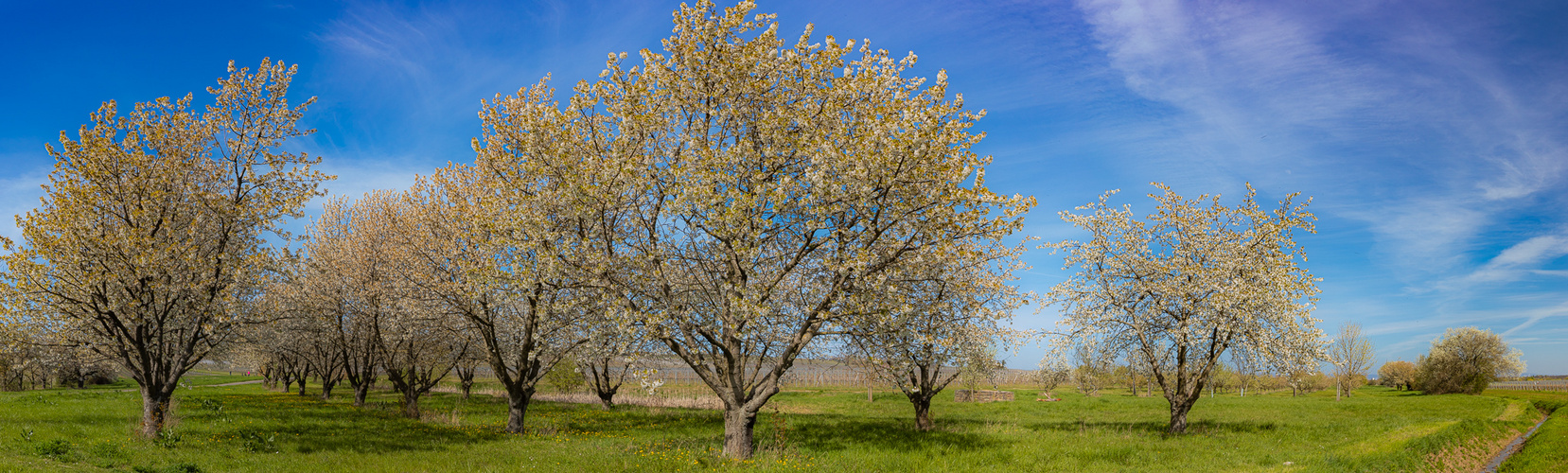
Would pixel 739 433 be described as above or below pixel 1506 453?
above

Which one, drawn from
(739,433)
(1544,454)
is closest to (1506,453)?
(1544,454)

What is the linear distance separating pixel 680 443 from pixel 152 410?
15043mm

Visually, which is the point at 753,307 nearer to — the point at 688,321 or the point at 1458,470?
the point at 688,321

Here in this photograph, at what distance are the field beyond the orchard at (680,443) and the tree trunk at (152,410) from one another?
1.54 feet

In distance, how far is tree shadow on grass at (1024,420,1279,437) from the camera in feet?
87.7

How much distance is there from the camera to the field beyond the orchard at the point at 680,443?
52.2ft

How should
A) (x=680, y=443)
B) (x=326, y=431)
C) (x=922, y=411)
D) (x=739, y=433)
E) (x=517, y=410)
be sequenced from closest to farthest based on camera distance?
1. (x=739, y=433)
2. (x=680, y=443)
3. (x=326, y=431)
4. (x=517, y=410)
5. (x=922, y=411)

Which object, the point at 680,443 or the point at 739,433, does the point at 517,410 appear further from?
the point at 739,433

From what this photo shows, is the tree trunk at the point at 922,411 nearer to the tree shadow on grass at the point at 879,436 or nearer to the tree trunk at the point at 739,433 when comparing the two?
the tree shadow on grass at the point at 879,436

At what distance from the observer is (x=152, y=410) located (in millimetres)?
19172

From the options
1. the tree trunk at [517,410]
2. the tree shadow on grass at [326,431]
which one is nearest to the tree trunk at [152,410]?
the tree shadow on grass at [326,431]

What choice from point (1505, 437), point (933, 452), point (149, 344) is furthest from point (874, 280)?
point (1505, 437)

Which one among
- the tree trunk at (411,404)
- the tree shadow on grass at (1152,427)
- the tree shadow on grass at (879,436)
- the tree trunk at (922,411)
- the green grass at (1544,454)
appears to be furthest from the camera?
Result: the tree trunk at (411,404)

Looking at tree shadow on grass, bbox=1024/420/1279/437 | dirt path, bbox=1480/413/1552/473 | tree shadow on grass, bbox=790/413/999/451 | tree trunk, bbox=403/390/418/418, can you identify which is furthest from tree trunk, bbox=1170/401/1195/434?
tree trunk, bbox=403/390/418/418
